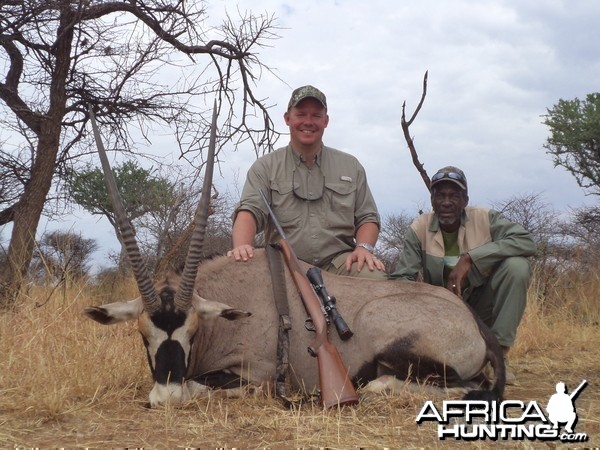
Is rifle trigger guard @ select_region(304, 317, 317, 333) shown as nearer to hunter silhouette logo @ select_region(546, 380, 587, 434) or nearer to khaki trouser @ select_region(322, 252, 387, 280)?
khaki trouser @ select_region(322, 252, 387, 280)

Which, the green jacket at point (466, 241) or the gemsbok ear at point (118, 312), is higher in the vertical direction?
the green jacket at point (466, 241)

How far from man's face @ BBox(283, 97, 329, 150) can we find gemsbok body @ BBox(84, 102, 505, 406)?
4.57ft

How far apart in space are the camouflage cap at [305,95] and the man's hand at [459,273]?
63.9 inches

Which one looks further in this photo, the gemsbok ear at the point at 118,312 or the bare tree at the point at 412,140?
the bare tree at the point at 412,140

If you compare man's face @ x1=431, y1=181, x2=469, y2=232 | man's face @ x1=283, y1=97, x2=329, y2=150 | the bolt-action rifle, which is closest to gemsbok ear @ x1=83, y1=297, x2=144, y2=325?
the bolt-action rifle

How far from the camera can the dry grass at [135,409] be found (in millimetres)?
3207

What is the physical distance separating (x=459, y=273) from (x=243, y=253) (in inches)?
61.6

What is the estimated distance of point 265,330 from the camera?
14.2 ft

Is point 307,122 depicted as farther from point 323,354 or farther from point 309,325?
point 323,354

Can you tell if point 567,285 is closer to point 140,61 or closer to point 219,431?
point 140,61

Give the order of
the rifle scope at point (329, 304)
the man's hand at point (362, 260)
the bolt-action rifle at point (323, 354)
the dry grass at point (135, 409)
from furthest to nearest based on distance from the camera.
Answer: the man's hand at point (362, 260) → the rifle scope at point (329, 304) → the bolt-action rifle at point (323, 354) → the dry grass at point (135, 409)

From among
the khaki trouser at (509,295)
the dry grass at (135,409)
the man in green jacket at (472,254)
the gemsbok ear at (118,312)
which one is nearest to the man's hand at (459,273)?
the man in green jacket at (472,254)

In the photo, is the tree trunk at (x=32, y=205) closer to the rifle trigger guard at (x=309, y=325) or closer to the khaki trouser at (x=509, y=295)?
the rifle trigger guard at (x=309, y=325)

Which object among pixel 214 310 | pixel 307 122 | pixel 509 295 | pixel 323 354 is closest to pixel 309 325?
pixel 323 354
